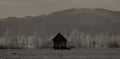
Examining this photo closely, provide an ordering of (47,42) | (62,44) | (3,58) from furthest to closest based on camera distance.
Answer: (47,42) < (62,44) < (3,58)

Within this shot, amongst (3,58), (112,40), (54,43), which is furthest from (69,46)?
(3,58)

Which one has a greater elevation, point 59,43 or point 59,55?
point 59,43

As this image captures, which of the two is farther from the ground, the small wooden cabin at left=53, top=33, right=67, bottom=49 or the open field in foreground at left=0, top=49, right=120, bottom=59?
the small wooden cabin at left=53, top=33, right=67, bottom=49

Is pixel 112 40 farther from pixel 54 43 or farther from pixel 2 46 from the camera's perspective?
pixel 2 46

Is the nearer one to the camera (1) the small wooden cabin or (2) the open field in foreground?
(2) the open field in foreground

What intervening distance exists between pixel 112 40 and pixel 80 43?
29.5ft

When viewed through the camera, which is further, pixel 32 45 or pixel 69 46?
pixel 32 45

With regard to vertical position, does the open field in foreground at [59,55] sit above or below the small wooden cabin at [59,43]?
below

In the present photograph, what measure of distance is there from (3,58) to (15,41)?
3514 inches

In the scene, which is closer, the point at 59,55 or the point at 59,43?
the point at 59,55

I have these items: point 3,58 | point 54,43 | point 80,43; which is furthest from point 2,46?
point 3,58

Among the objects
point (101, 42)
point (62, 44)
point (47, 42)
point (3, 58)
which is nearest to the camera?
point (3, 58)

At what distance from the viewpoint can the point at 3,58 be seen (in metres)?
88.0

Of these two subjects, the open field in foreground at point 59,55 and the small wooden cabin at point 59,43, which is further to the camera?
the small wooden cabin at point 59,43
